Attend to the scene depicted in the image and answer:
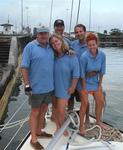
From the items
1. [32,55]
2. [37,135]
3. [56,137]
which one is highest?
[32,55]

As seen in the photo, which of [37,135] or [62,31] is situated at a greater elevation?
[62,31]

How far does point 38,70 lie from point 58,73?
0.38 meters

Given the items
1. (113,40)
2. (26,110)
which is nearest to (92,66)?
(26,110)

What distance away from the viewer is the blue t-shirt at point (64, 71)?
6.92 metres

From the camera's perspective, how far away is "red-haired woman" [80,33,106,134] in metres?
7.24

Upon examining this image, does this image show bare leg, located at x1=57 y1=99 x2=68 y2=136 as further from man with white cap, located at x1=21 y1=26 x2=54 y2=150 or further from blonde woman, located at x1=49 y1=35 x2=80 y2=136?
man with white cap, located at x1=21 y1=26 x2=54 y2=150

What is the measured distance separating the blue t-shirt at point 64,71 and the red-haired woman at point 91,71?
0.28m

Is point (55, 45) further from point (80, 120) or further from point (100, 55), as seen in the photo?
point (80, 120)

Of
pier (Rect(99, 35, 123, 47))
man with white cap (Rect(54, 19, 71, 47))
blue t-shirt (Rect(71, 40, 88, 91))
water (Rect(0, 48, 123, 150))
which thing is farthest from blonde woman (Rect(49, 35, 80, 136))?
pier (Rect(99, 35, 123, 47))

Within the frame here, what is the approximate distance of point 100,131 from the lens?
7215 mm

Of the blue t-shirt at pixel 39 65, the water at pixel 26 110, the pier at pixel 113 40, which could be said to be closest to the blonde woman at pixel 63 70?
the blue t-shirt at pixel 39 65

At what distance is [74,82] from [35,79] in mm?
663

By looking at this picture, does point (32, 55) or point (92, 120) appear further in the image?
point (92, 120)

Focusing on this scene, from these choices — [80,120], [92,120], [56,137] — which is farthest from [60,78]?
[92,120]
